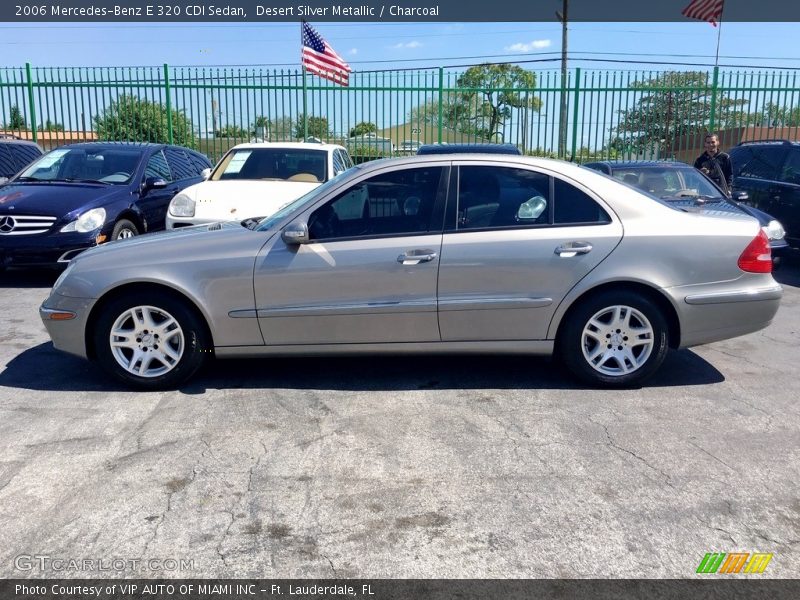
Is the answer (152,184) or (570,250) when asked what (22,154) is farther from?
(570,250)

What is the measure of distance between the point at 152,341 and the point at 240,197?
156 inches

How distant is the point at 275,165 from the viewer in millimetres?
9375

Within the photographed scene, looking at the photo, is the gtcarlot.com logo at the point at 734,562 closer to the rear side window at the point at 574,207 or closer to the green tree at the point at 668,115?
the rear side window at the point at 574,207

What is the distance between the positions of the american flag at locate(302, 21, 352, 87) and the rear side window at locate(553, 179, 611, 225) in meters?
11.5

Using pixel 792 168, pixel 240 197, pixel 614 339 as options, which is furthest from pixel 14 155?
pixel 792 168

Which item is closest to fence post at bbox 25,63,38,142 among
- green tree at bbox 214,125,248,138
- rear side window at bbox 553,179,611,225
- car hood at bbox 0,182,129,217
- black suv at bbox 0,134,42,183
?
green tree at bbox 214,125,248,138

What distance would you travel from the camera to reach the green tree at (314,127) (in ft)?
51.9

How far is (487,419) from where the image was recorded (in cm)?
441

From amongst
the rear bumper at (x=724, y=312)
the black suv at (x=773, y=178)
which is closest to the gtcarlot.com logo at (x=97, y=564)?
the rear bumper at (x=724, y=312)

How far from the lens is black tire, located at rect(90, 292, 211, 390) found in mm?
4773

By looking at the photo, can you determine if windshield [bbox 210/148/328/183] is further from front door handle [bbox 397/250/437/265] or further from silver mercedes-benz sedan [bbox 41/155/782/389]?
front door handle [bbox 397/250/437/265]

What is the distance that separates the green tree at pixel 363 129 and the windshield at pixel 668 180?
309 inches

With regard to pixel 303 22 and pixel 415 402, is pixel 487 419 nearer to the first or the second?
pixel 415 402

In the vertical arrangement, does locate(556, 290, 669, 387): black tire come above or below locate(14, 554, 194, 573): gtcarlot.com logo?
above
